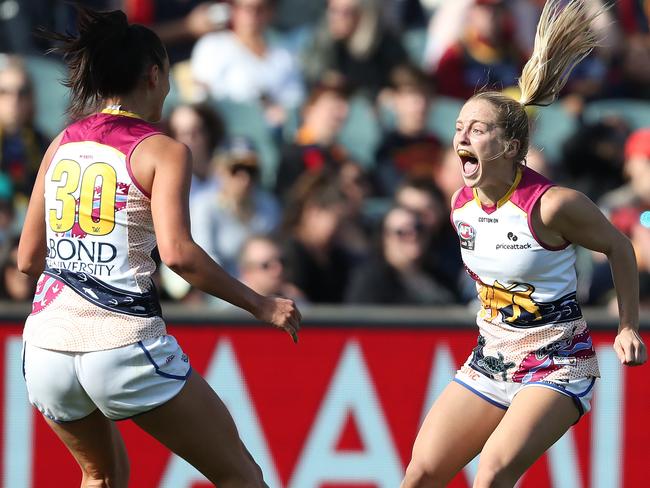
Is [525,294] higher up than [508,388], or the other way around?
[525,294]

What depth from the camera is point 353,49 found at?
27.7ft

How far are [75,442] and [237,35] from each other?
495 cm

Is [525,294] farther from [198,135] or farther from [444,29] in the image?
[444,29]

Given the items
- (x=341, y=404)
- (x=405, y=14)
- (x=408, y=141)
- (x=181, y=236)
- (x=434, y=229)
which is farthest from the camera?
(x=405, y=14)

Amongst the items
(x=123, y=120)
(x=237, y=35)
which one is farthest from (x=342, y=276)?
(x=123, y=120)

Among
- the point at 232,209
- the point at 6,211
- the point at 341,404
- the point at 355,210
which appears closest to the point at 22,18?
the point at 6,211

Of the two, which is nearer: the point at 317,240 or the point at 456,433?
the point at 456,433

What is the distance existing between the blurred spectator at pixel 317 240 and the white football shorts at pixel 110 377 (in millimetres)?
3141

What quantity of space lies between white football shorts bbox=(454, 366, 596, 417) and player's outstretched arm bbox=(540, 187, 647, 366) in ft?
0.65

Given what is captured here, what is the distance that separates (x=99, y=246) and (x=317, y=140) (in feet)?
14.2

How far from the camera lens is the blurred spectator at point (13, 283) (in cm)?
647

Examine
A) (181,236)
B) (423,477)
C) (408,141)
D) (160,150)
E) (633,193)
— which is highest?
(160,150)

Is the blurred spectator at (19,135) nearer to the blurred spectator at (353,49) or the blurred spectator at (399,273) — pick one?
the blurred spectator at (353,49)

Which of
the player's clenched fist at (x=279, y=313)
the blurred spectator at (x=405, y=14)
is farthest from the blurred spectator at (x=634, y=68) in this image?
the player's clenched fist at (x=279, y=313)
